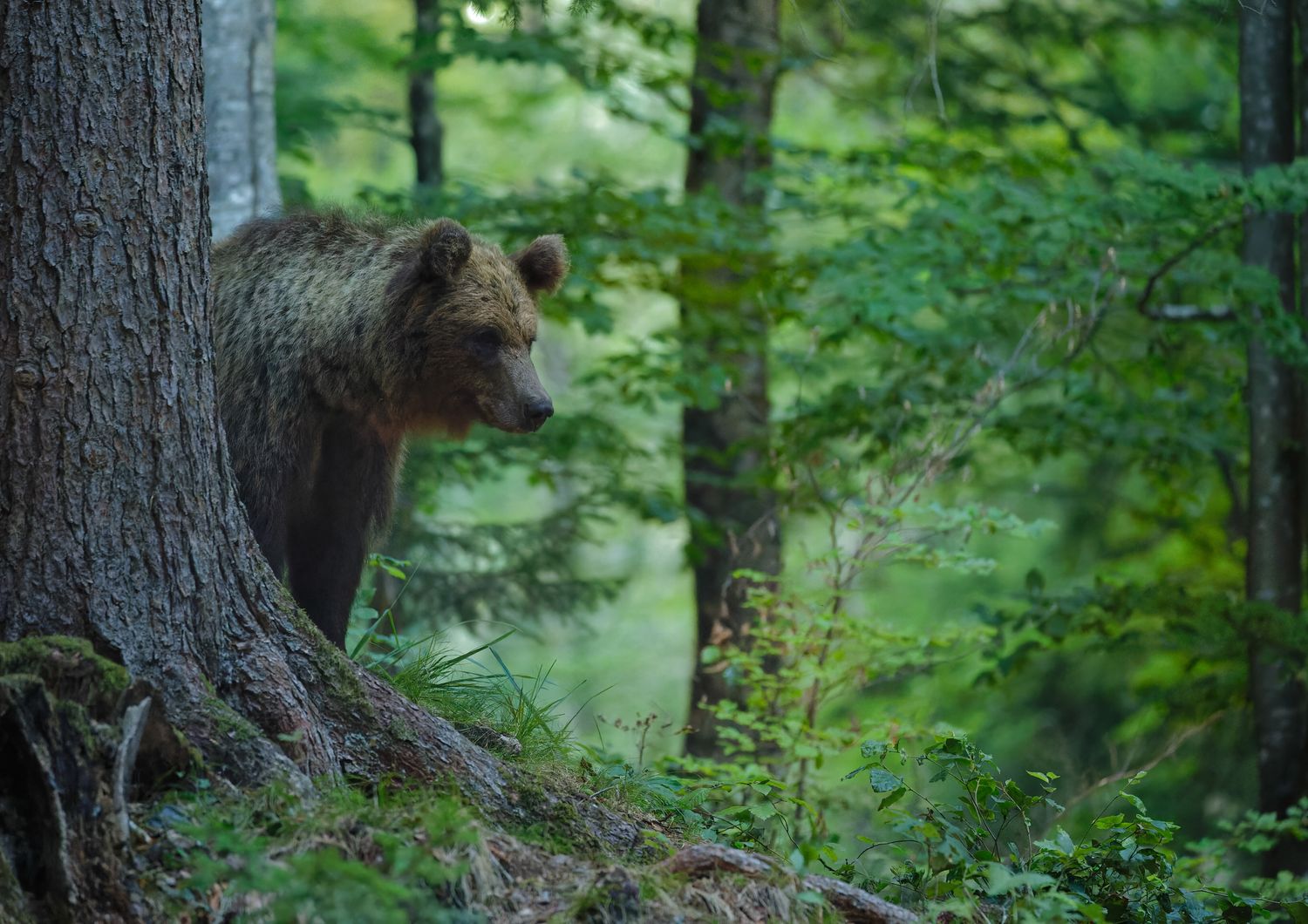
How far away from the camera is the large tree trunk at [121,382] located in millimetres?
3447

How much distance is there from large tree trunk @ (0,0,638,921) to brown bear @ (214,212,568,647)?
1457 mm

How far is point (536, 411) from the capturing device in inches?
210

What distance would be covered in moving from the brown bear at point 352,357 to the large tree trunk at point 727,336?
140 inches

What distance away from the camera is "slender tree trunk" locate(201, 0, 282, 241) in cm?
723

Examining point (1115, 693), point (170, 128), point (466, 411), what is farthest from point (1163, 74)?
point (170, 128)

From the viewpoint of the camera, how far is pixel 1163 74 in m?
13.5

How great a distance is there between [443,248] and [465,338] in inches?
16.3

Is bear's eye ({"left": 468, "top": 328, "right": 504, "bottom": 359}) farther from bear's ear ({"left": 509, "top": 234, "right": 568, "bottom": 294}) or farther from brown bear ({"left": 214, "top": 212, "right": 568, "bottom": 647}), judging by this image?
bear's ear ({"left": 509, "top": 234, "right": 568, "bottom": 294})

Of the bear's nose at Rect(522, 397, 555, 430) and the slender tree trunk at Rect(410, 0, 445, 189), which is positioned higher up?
the slender tree trunk at Rect(410, 0, 445, 189)

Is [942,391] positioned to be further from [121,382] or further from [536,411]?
[121,382]

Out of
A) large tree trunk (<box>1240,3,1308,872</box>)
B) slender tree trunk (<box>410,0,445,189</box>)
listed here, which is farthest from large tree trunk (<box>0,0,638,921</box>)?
slender tree trunk (<box>410,0,445,189</box>)

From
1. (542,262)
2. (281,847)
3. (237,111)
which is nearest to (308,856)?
(281,847)

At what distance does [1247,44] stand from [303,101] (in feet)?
24.0

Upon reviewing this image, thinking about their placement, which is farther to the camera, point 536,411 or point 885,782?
point 536,411
